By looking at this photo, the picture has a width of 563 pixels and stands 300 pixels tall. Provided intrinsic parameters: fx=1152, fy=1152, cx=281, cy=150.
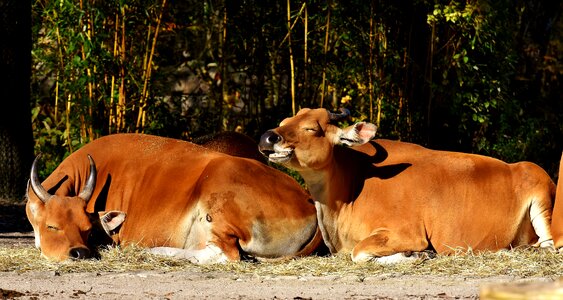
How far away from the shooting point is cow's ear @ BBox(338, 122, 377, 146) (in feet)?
25.1

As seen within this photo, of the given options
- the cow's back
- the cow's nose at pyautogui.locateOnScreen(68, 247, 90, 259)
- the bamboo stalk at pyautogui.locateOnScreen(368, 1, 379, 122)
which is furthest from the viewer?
the bamboo stalk at pyautogui.locateOnScreen(368, 1, 379, 122)

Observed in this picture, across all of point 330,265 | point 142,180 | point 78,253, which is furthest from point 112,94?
point 330,265

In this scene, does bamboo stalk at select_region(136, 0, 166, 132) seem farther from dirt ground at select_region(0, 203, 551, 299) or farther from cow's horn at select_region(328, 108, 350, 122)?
dirt ground at select_region(0, 203, 551, 299)

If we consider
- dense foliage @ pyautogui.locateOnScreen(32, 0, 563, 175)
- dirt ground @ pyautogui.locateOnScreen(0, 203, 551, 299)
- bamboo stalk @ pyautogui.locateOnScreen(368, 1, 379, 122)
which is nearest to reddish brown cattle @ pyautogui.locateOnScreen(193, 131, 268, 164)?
dense foliage @ pyautogui.locateOnScreen(32, 0, 563, 175)

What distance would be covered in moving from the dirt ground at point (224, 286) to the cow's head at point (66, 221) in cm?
50

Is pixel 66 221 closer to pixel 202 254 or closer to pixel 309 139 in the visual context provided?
pixel 202 254

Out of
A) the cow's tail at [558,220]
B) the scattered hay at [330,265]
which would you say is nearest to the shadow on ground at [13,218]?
the scattered hay at [330,265]

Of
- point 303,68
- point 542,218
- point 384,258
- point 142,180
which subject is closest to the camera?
point 384,258

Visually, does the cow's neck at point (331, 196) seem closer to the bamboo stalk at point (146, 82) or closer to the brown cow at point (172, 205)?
the brown cow at point (172, 205)

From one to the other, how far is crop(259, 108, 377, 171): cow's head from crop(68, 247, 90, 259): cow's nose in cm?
136

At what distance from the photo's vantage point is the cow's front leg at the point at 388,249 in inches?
293

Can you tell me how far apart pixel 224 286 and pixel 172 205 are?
5.49 ft

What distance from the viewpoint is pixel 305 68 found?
38.8 feet

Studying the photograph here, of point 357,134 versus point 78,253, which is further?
point 357,134
